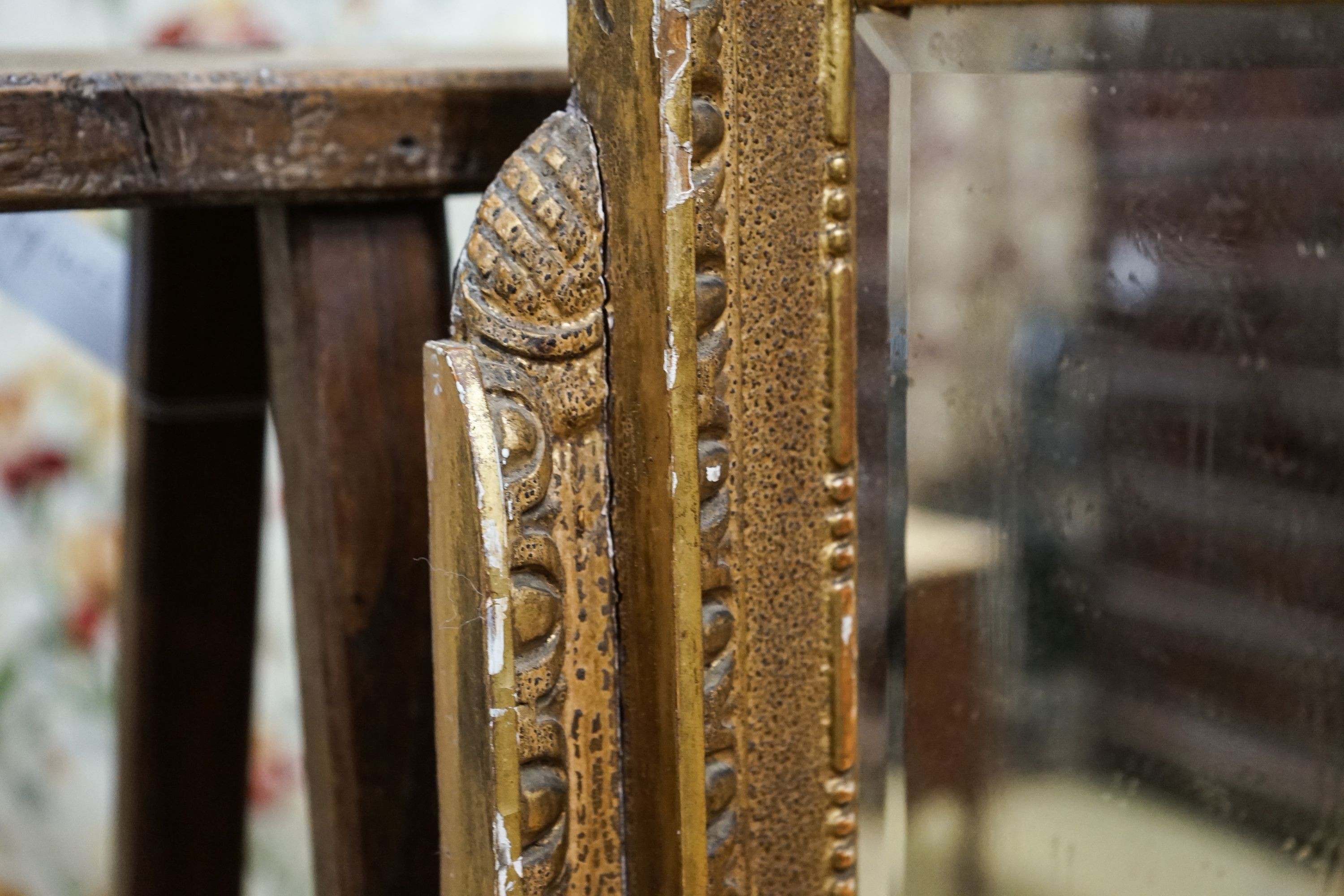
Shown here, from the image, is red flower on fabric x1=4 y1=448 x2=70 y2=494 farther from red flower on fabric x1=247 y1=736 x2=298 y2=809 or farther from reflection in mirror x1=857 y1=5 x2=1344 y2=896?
reflection in mirror x1=857 y1=5 x2=1344 y2=896

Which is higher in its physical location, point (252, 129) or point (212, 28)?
point (212, 28)

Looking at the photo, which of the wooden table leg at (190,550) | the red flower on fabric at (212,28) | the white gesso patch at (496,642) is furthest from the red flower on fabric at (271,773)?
the white gesso patch at (496,642)

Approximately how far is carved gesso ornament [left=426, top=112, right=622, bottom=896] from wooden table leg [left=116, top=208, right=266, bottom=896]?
33 cm

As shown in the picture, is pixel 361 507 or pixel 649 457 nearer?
pixel 649 457

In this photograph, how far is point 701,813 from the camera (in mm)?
401

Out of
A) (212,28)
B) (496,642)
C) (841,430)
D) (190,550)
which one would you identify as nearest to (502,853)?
(496,642)

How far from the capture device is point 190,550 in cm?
71

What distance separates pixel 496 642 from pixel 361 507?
0.16m

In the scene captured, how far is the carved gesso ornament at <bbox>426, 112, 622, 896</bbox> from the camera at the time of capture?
1.21ft

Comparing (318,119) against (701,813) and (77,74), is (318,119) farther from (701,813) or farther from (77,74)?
(701,813)

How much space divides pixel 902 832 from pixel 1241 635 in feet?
0.51

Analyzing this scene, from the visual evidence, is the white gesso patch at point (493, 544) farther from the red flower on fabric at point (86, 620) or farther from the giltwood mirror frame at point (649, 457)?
the red flower on fabric at point (86, 620)

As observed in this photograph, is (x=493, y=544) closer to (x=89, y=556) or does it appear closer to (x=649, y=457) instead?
(x=649, y=457)

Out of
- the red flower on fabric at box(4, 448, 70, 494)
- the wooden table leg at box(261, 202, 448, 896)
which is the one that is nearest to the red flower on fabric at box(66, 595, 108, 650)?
the red flower on fabric at box(4, 448, 70, 494)
